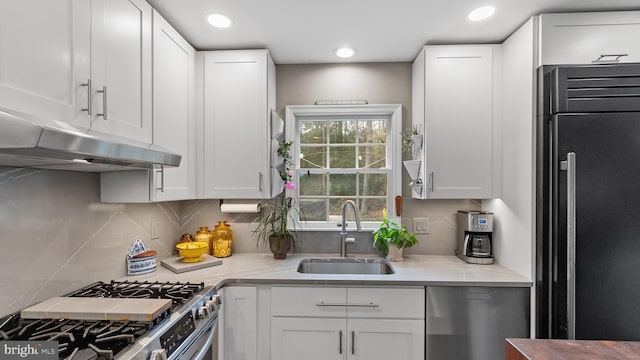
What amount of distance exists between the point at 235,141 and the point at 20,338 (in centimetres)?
143

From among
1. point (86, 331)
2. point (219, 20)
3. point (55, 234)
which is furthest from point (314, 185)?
point (86, 331)

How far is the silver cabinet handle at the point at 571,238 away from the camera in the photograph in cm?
150

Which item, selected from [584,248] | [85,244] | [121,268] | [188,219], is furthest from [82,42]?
[584,248]

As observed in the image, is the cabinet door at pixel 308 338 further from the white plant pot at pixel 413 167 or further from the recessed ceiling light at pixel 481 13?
the recessed ceiling light at pixel 481 13

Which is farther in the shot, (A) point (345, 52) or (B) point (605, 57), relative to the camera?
(A) point (345, 52)

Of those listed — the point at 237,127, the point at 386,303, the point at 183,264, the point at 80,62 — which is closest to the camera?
the point at 80,62

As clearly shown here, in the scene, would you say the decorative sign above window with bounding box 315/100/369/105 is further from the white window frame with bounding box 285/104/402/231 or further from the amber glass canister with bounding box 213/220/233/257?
the amber glass canister with bounding box 213/220/233/257

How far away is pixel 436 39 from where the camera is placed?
207cm

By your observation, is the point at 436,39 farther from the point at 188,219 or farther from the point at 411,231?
the point at 188,219

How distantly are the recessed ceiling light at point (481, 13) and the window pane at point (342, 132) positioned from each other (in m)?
1.10

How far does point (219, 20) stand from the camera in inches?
72.0

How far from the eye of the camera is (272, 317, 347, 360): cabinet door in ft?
5.90

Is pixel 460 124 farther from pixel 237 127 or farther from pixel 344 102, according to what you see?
pixel 237 127

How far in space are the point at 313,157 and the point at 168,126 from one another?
3.79 feet
